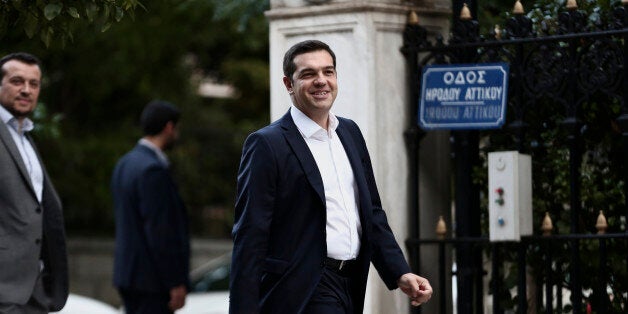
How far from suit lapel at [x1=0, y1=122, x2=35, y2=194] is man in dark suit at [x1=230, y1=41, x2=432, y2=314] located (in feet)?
5.07

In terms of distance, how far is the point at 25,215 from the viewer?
7188mm

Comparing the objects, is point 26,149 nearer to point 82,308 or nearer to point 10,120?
point 10,120

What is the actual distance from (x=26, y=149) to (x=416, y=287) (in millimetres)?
2429

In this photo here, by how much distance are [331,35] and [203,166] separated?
19393mm

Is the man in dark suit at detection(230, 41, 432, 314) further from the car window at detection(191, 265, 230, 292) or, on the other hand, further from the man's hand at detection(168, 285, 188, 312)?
the car window at detection(191, 265, 230, 292)

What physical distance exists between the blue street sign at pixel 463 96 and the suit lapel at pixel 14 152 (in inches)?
84.4

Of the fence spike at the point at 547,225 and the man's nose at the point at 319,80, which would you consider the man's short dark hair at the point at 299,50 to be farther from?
the fence spike at the point at 547,225

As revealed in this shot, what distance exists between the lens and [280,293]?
19.9 ft

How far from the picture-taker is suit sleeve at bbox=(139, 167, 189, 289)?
9.66 meters

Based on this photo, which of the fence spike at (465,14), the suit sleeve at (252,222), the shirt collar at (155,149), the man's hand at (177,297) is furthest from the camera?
the shirt collar at (155,149)

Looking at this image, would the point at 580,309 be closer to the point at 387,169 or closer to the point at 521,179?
the point at 521,179

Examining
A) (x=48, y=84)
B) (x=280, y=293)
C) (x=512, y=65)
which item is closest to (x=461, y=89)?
(x=512, y=65)

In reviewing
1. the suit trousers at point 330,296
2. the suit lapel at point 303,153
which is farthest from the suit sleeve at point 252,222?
the suit trousers at point 330,296

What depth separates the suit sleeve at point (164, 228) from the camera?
966 cm
